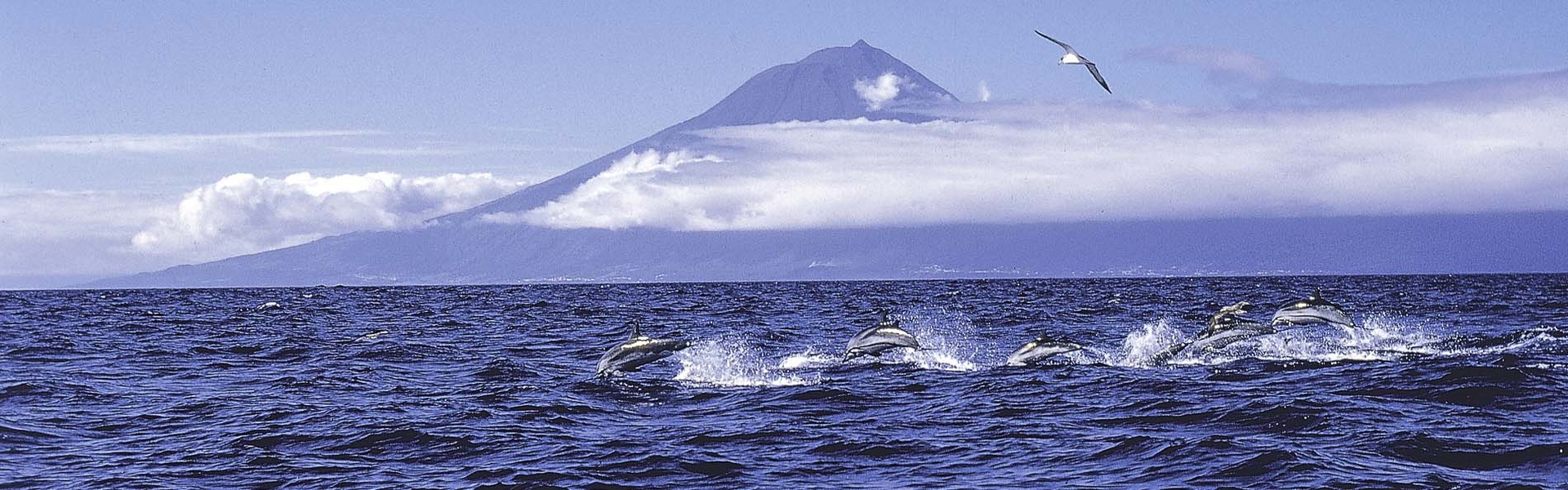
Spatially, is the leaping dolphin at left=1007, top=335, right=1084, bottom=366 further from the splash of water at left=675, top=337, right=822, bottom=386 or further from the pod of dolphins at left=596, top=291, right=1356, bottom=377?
the splash of water at left=675, top=337, right=822, bottom=386

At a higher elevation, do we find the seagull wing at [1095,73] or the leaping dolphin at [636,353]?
the seagull wing at [1095,73]

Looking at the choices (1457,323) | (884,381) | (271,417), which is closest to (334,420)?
(271,417)

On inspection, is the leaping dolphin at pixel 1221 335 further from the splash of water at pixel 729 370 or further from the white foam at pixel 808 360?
the splash of water at pixel 729 370

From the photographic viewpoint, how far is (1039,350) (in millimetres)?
28531

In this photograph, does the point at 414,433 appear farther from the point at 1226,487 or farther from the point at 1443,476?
the point at 1443,476

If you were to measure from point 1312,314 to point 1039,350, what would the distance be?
4.94 m

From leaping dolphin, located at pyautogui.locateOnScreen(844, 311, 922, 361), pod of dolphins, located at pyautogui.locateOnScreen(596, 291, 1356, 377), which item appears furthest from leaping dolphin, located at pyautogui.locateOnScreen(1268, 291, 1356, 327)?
leaping dolphin, located at pyautogui.locateOnScreen(844, 311, 922, 361)

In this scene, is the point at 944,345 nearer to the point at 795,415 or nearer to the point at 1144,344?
the point at 1144,344

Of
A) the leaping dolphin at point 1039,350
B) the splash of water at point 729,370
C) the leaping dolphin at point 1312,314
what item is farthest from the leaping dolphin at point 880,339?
the leaping dolphin at point 1312,314

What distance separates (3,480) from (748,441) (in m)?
7.87

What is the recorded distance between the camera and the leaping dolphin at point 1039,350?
28266mm

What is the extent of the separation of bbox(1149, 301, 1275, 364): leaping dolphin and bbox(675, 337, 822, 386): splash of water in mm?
6925

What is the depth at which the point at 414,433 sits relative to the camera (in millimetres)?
18453

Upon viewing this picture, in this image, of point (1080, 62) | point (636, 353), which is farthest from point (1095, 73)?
point (636, 353)
